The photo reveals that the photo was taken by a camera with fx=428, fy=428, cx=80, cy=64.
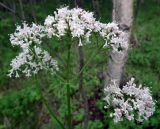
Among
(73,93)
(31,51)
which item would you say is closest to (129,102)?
(31,51)

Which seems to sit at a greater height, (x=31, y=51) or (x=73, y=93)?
(x=73, y=93)

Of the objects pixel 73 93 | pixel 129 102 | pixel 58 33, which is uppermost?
pixel 73 93

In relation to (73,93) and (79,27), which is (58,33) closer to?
(79,27)

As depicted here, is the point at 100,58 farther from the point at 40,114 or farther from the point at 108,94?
the point at 108,94

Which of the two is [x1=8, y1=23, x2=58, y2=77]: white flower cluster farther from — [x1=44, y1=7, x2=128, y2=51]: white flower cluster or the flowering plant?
[x1=44, y1=7, x2=128, y2=51]: white flower cluster

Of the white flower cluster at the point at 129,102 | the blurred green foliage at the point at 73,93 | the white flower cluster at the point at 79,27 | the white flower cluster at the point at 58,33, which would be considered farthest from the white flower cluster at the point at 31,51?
the blurred green foliage at the point at 73,93
